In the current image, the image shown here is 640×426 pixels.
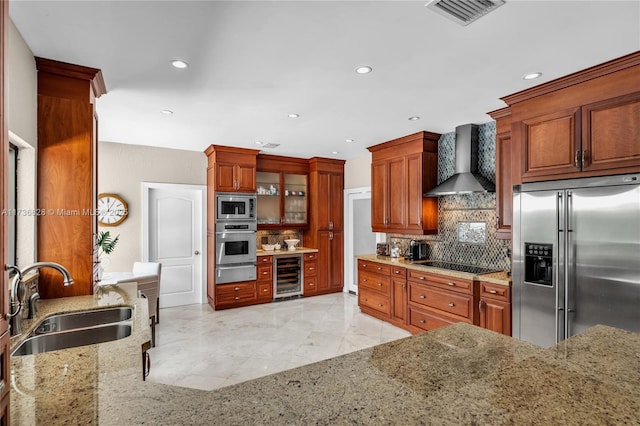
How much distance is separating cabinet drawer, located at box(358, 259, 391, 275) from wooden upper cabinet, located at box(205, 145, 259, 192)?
2119mm

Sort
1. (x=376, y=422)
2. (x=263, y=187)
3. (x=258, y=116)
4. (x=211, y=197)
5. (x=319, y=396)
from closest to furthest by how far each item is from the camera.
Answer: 1. (x=376, y=422)
2. (x=319, y=396)
3. (x=258, y=116)
4. (x=211, y=197)
5. (x=263, y=187)

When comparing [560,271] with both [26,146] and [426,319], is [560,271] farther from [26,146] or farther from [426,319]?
[26,146]

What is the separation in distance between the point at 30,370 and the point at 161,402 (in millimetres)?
806

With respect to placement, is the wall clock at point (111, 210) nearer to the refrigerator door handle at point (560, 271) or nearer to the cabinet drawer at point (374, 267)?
the cabinet drawer at point (374, 267)

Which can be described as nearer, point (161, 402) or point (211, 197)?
point (161, 402)

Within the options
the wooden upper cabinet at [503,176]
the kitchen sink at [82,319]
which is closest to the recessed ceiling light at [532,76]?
the wooden upper cabinet at [503,176]

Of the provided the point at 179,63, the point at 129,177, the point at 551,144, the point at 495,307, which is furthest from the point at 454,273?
the point at 129,177

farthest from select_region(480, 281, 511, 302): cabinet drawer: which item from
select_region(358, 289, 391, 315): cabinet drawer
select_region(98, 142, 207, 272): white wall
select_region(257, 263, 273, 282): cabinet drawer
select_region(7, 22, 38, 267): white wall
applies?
select_region(98, 142, 207, 272): white wall

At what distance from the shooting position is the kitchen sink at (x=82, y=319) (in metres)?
2.02

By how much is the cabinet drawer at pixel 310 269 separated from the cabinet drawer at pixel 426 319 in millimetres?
2321

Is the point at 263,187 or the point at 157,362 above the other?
the point at 263,187

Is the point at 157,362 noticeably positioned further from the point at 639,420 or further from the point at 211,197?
the point at 639,420

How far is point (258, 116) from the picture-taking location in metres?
3.69

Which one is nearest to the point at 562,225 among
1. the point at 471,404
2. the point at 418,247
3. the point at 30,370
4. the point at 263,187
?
the point at 418,247
